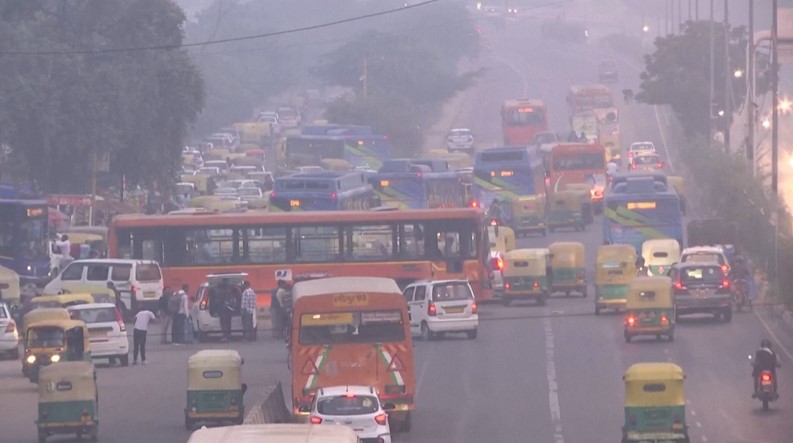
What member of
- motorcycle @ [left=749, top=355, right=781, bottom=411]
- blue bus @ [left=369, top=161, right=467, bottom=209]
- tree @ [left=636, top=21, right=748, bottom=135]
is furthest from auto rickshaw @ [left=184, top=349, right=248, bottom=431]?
tree @ [left=636, top=21, right=748, bottom=135]

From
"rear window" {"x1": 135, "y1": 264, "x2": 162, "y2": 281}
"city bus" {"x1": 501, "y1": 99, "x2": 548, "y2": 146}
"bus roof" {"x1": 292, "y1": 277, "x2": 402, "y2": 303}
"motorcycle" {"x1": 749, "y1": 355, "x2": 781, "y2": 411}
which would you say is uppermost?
"city bus" {"x1": 501, "y1": 99, "x2": 548, "y2": 146}

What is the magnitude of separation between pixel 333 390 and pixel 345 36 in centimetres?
14207

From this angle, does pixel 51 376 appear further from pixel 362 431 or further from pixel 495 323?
pixel 495 323

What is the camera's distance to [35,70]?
56750 mm

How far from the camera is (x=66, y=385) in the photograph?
22.9 m

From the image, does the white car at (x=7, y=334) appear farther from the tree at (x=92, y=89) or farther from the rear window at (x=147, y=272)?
the tree at (x=92, y=89)

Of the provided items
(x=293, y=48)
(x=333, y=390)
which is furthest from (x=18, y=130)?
(x=293, y=48)

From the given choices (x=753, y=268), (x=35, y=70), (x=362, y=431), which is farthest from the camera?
(x=35, y=70)

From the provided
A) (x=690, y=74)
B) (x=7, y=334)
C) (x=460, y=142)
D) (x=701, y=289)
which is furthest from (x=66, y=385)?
(x=460, y=142)

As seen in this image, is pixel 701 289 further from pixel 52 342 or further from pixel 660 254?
pixel 52 342

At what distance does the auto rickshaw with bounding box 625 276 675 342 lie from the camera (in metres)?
33.7

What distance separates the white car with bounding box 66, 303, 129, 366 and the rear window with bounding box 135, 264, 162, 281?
26.7ft

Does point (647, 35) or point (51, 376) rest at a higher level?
point (647, 35)

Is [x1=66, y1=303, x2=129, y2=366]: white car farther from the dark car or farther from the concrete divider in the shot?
the dark car
